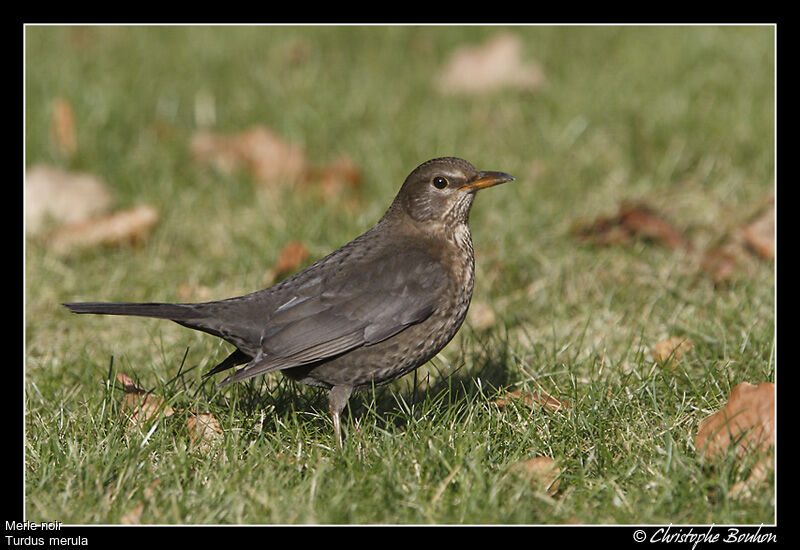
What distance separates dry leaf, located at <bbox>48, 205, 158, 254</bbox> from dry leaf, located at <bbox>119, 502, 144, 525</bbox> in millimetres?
2888

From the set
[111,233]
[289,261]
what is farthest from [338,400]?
[111,233]

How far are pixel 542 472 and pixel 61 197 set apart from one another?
4022mm

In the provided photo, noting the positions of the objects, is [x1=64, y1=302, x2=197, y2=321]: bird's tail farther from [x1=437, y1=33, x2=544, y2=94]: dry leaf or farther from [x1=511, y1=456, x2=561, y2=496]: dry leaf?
[x1=437, y1=33, x2=544, y2=94]: dry leaf

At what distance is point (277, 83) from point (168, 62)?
103 centimetres

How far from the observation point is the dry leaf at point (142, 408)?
3.63 metres

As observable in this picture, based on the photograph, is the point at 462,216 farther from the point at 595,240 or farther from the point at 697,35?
the point at 697,35

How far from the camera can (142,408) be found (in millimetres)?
3736

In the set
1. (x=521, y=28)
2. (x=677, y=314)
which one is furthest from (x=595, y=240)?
(x=521, y=28)

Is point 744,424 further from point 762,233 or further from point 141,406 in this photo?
point 762,233

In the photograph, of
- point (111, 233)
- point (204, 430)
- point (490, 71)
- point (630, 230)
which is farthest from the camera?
point (490, 71)

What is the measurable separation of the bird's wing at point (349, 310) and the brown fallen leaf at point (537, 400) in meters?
0.47

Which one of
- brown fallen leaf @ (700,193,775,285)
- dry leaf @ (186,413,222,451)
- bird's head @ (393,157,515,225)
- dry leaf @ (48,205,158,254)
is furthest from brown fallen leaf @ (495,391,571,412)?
dry leaf @ (48,205,158,254)

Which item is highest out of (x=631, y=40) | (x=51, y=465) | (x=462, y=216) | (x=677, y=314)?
(x=631, y=40)

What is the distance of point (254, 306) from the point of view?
3.72 meters
